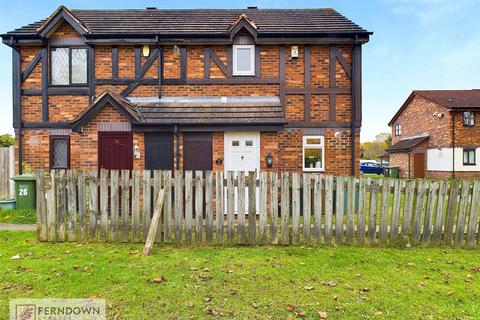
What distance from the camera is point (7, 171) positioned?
988 cm

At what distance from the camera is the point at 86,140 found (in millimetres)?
8031

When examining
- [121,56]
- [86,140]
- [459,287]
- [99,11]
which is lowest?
[459,287]

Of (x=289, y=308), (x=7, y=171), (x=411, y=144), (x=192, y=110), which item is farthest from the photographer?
(x=411, y=144)

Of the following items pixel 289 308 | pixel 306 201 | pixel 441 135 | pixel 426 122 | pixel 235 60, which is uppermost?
pixel 235 60

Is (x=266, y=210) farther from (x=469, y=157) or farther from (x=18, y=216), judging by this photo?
(x=469, y=157)

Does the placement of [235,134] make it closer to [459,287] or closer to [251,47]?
[251,47]

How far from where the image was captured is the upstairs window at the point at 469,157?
66.9 ft

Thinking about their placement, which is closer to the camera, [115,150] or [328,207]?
[328,207]

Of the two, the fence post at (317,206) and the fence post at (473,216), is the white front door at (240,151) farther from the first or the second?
the fence post at (473,216)

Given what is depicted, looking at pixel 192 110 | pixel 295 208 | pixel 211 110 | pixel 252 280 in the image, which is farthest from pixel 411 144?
pixel 252 280

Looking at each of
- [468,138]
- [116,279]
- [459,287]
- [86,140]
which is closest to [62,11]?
[86,140]

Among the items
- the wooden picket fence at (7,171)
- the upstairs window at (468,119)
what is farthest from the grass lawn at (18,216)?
the upstairs window at (468,119)

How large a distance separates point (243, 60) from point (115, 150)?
5.38m

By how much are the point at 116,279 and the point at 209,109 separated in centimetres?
607
